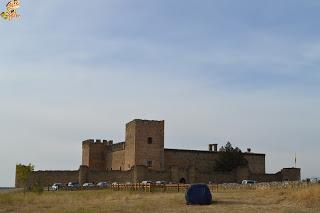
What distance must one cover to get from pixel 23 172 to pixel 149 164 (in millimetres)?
15550

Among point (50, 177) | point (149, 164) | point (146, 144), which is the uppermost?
point (146, 144)

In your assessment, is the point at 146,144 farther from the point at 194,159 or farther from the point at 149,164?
the point at 194,159

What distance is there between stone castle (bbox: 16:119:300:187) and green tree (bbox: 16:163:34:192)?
25.6 inches

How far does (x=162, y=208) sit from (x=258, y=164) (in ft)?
175

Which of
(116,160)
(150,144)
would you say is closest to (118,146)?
(116,160)

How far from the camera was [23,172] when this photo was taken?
201ft

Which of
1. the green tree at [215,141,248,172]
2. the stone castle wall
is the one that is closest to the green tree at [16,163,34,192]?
the stone castle wall

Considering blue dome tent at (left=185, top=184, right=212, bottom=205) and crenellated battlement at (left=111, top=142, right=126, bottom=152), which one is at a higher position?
crenellated battlement at (left=111, top=142, right=126, bottom=152)

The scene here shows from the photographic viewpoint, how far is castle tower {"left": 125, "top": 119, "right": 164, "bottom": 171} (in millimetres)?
67438

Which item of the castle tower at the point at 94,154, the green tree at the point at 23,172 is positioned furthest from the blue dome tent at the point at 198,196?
the castle tower at the point at 94,154

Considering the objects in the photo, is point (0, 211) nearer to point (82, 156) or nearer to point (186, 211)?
point (186, 211)

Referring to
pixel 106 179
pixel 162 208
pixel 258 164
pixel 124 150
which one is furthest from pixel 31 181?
pixel 162 208

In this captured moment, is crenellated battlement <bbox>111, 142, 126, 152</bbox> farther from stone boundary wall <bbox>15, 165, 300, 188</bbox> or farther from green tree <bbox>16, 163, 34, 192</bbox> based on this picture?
green tree <bbox>16, 163, 34, 192</bbox>

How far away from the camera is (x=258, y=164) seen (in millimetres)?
77875
